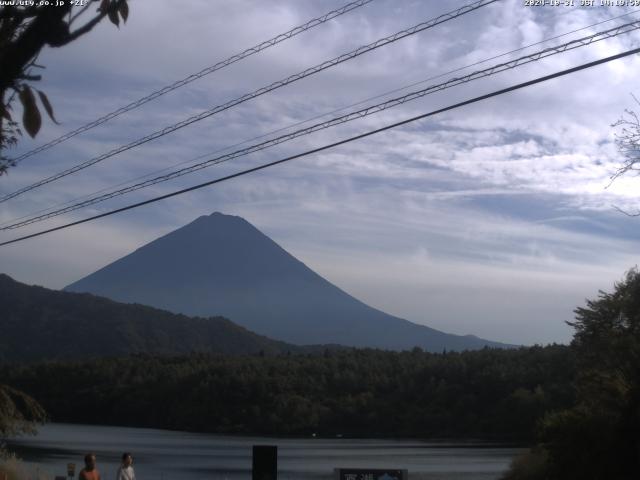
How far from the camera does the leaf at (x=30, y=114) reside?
591cm

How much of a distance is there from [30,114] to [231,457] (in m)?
44.5

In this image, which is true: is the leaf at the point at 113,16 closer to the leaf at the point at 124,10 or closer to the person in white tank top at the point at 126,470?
the leaf at the point at 124,10

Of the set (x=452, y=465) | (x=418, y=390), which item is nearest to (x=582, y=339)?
(x=452, y=465)

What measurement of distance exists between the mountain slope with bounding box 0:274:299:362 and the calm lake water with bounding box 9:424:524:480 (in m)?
56.0

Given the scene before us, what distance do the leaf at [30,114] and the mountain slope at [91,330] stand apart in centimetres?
11198

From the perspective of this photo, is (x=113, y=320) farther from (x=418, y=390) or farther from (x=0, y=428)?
(x=0, y=428)

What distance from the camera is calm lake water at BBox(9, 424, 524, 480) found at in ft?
121

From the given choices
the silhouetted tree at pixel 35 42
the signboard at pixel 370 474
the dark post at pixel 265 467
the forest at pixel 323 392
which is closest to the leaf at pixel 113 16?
the silhouetted tree at pixel 35 42

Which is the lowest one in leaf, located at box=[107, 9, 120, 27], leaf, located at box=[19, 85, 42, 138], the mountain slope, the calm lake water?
the calm lake water

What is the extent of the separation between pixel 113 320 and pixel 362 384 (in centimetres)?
6112

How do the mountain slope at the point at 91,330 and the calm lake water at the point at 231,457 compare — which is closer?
→ the calm lake water at the point at 231,457

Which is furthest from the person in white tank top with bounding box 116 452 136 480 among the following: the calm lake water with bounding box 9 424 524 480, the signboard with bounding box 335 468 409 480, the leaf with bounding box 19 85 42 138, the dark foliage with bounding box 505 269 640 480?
the calm lake water with bounding box 9 424 524 480

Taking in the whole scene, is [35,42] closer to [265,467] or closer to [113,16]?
[113,16]

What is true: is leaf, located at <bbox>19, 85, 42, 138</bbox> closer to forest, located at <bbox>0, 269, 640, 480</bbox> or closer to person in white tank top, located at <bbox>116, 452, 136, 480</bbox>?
person in white tank top, located at <bbox>116, 452, 136, 480</bbox>
